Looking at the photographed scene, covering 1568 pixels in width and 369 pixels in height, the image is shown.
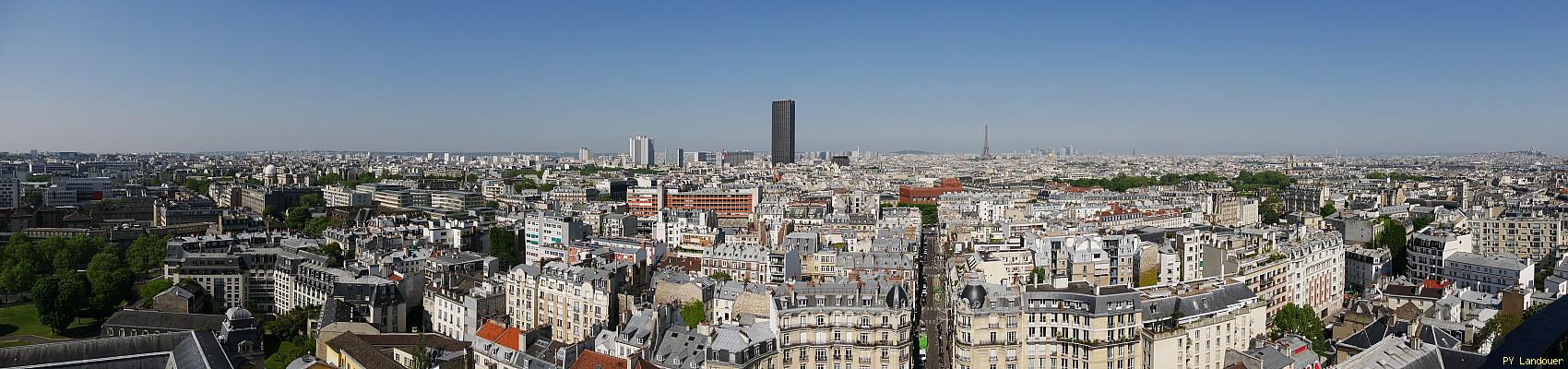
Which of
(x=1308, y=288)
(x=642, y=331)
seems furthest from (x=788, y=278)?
(x=1308, y=288)

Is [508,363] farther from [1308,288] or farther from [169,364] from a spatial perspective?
[1308,288]

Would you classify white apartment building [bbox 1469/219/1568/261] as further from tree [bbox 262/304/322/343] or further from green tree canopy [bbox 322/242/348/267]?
green tree canopy [bbox 322/242/348/267]

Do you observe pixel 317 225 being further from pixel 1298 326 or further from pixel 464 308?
pixel 1298 326

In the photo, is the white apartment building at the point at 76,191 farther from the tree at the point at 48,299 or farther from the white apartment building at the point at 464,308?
the white apartment building at the point at 464,308

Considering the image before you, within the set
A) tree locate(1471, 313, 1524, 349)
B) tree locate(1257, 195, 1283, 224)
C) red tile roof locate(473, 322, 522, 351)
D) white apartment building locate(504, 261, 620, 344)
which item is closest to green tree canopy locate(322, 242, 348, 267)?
white apartment building locate(504, 261, 620, 344)

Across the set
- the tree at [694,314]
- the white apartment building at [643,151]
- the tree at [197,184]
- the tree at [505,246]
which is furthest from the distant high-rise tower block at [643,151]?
the tree at [694,314]

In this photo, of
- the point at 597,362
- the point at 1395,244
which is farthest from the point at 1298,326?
the point at 1395,244
